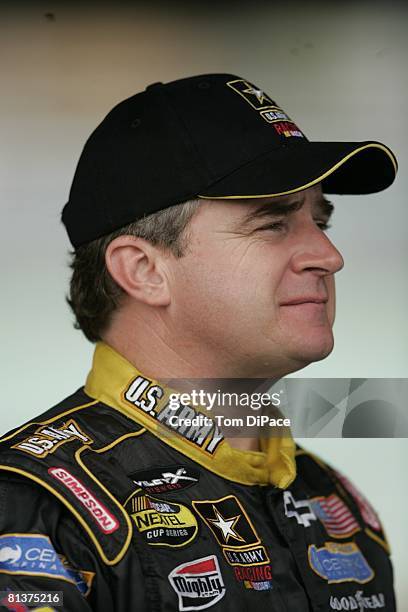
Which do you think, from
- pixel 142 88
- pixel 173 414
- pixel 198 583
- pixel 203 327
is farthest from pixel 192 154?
pixel 142 88

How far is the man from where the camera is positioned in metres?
1.33

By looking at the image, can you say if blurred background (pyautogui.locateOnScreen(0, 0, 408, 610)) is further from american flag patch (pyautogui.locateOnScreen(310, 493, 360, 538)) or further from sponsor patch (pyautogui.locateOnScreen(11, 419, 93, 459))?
sponsor patch (pyautogui.locateOnScreen(11, 419, 93, 459))

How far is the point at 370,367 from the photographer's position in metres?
2.31

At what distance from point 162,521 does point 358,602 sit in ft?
1.41

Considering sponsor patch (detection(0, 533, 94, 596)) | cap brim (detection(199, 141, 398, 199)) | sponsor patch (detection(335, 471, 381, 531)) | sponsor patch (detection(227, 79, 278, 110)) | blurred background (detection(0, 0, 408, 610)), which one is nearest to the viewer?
sponsor patch (detection(0, 533, 94, 596))

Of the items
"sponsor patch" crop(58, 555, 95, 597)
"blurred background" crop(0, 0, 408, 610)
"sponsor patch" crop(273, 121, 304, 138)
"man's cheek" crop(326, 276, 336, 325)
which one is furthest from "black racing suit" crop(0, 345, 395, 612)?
"blurred background" crop(0, 0, 408, 610)

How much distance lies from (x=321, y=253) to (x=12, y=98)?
1.07 meters

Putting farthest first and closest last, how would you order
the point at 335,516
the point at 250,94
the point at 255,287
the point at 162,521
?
the point at 335,516 < the point at 250,94 < the point at 255,287 < the point at 162,521

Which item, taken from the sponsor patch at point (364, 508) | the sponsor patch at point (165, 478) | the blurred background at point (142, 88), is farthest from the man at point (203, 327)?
the blurred background at point (142, 88)

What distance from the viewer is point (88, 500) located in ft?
4.06

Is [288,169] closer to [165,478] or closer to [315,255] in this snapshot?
[315,255]

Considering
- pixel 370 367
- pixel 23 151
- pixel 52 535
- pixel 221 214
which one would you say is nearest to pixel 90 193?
pixel 221 214

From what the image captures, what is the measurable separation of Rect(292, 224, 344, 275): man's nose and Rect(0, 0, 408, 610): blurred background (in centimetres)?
71

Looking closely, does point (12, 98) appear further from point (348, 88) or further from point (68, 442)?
point (68, 442)
